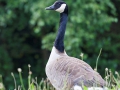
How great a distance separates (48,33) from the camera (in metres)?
11.8

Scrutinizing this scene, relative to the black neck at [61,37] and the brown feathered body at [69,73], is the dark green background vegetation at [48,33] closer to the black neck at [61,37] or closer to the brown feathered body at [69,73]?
the black neck at [61,37]

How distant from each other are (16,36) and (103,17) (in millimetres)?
3175

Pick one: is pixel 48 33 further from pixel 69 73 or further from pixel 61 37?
pixel 69 73

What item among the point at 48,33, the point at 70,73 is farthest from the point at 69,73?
the point at 48,33

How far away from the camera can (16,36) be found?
43.4 ft

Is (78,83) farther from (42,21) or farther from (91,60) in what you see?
(91,60)

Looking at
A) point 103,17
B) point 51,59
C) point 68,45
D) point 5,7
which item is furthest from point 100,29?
point 51,59

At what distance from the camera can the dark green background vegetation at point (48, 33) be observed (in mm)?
10492

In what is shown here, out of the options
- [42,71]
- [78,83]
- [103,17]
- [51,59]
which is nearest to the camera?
[78,83]

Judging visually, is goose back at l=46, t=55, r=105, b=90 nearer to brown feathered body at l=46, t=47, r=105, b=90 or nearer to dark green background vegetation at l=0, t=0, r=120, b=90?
brown feathered body at l=46, t=47, r=105, b=90

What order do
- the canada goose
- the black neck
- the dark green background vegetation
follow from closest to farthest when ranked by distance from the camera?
the canada goose, the black neck, the dark green background vegetation

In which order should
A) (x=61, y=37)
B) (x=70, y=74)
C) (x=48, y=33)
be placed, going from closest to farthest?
1. (x=70, y=74)
2. (x=61, y=37)
3. (x=48, y=33)

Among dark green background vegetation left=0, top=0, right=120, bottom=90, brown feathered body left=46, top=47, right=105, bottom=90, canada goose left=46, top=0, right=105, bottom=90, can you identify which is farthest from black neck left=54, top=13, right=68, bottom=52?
dark green background vegetation left=0, top=0, right=120, bottom=90

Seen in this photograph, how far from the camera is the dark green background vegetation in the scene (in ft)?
34.4
